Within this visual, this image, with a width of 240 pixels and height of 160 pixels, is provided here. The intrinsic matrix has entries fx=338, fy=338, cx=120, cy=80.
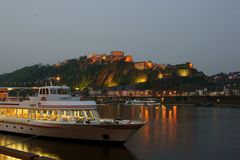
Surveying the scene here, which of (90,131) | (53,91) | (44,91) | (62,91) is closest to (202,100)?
(62,91)

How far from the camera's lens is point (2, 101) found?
1325 inches

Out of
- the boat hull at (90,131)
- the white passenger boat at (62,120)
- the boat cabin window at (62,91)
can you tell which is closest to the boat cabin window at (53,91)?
the white passenger boat at (62,120)

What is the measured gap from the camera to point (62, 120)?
26.7 meters

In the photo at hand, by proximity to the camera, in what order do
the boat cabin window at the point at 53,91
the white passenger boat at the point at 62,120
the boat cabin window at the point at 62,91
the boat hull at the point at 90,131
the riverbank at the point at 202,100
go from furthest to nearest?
the riverbank at the point at 202,100 → the boat cabin window at the point at 62,91 → the boat cabin window at the point at 53,91 → the white passenger boat at the point at 62,120 → the boat hull at the point at 90,131

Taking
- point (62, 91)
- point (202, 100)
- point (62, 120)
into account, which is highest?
point (62, 91)

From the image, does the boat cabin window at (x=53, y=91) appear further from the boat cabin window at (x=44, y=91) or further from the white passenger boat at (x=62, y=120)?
the boat cabin window at (x=44, y=91)

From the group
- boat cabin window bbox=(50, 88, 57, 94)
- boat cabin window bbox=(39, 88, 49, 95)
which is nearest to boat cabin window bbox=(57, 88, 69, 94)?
boat cabin window bbox=(50, 88, 57, 94)

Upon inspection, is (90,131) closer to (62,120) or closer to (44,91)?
(62,120)

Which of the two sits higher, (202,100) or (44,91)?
(44,91)

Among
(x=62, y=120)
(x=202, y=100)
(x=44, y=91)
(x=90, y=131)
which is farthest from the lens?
(x=202, y=100)

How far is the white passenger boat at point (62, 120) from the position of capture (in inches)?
985

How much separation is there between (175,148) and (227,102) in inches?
5143

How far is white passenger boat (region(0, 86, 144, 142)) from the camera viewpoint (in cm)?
2503

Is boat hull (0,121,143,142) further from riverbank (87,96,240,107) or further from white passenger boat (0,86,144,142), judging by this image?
riverbank (87,96,240,107)
